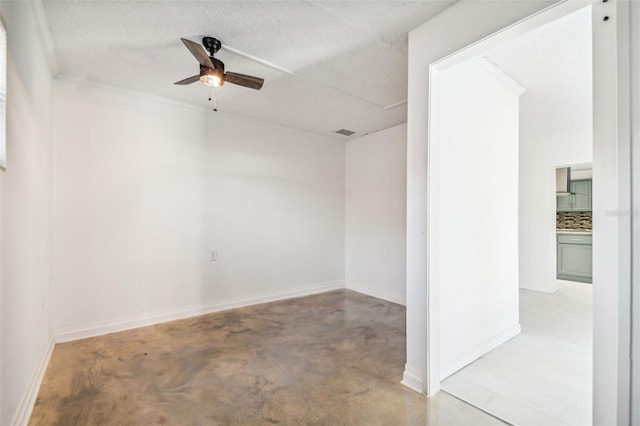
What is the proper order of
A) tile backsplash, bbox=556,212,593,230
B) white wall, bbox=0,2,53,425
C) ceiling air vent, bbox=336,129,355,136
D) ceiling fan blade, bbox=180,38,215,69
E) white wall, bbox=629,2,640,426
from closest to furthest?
1. white wall, bbox=629,2,640,426
2. white wall, bbox=0,2,53,425
3. ceiling fan blade, bbox=180,38,215,69
4. ceiling air vent, bbox=336,129,355,136
5. tile backsplash, bbox=556,212,593,230

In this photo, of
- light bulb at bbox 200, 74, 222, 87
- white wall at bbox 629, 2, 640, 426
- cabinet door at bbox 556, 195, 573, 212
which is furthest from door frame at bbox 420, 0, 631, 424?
cabinet door at bbox 556, 195, 573, 212

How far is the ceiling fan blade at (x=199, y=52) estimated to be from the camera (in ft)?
6.12

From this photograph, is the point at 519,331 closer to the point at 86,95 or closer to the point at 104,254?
the point at 104,254

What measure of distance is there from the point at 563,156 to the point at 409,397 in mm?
4722

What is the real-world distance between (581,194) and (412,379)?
20.8 feet

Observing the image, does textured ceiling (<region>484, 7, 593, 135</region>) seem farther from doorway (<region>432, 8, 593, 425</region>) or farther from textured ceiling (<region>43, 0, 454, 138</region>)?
textured ceiling (<region>43, 0, 454, 138</region>)

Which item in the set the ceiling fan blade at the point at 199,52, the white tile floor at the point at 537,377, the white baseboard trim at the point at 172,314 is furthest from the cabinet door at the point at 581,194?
the ceiling fan blade at the point at 199,52

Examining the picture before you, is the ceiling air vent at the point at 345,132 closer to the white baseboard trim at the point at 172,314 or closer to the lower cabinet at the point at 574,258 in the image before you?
the white baseboard trim at the point at 172,314

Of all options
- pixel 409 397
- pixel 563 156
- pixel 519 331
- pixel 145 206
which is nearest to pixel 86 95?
pixel 145 206

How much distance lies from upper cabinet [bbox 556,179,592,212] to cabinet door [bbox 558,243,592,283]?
98cm

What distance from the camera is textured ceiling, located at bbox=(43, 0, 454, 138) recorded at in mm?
A: 1911

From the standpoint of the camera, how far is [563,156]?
457 cm

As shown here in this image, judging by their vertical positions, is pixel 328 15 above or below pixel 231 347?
above

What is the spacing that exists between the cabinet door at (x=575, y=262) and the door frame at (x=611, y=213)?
206 inches
